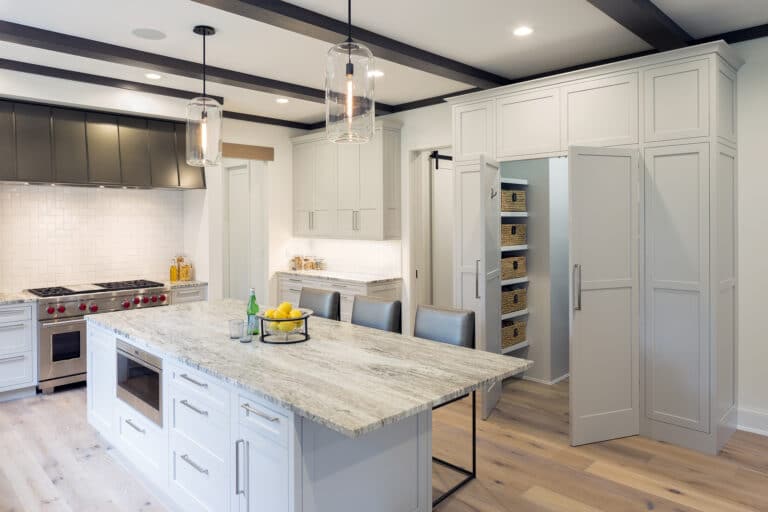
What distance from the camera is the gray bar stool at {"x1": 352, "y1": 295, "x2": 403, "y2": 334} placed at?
11.2ft

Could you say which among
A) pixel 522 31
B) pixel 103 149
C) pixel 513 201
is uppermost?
pixel 522 31

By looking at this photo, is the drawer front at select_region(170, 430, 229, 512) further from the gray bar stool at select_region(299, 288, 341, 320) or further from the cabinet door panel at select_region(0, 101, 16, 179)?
the cabinet door panel at select_region(0, 101, 16, 179)

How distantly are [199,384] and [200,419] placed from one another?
0.16m

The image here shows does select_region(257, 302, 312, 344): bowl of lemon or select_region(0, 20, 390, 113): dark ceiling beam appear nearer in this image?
select_region(257, 302, 312, 344): bowl of lemon

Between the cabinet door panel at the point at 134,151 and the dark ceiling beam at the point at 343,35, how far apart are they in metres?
2.63

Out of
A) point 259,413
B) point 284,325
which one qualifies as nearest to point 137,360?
point 284,325

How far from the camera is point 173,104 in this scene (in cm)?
510

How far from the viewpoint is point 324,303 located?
3902 mm

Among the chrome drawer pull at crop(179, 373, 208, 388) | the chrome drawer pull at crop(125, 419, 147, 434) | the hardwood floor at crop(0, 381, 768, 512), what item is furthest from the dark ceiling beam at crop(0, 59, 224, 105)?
the chrome drawer pull at crop(179, 373, 208, 388)

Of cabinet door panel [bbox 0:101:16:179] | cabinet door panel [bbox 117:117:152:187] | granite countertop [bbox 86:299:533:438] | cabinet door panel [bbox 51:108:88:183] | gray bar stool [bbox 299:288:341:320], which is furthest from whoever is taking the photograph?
cabinet door panel [bbox 117:117:152:187]

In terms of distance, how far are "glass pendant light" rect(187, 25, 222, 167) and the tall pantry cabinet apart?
7.34ft

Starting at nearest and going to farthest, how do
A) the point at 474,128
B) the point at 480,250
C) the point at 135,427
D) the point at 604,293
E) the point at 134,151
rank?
the point at 135,427
the point at 604,293
the point at 480,250
the point at 474,128
the point at 134,151

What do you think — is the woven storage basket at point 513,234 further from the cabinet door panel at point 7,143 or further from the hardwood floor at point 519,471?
the cabinet door panel at point 7,143

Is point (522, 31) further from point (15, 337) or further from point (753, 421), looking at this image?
point (15, 337)
